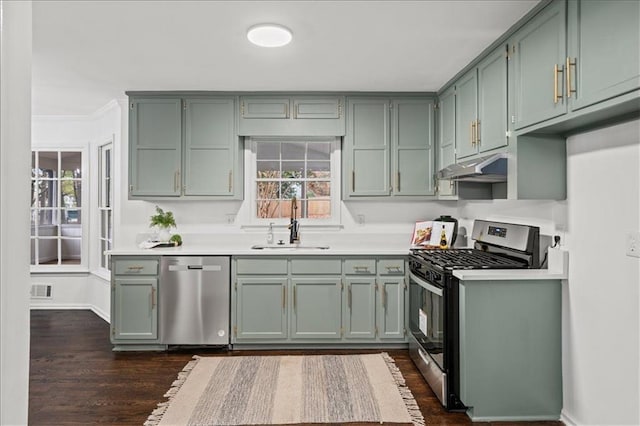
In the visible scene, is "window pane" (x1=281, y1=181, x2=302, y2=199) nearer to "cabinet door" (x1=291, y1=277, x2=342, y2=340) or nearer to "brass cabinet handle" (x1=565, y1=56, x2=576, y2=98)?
"cabinet door" (x1=291, y1=277, x2=342, y2=340)

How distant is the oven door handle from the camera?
281 cm

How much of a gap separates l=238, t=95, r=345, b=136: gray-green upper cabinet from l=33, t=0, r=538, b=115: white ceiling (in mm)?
136

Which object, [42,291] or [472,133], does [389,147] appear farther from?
[42,291]

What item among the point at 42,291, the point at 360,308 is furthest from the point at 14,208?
the point at 42,291

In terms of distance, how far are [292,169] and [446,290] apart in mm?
2248

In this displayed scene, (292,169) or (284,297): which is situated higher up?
(292,169)

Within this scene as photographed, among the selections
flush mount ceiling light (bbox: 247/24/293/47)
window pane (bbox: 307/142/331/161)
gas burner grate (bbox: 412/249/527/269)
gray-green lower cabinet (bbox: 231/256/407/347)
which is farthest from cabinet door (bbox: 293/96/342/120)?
gas burner grate (bbox: 412/249/527/269)

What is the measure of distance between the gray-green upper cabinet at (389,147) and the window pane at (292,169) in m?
0.56

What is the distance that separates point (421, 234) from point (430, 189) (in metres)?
0.46

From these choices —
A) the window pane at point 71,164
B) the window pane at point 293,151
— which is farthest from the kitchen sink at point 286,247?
the window pane at point 71,164

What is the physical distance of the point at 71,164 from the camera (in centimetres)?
523

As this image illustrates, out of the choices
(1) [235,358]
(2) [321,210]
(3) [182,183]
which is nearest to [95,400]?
(1) [235,358]

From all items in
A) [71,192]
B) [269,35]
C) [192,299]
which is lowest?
[192,299]

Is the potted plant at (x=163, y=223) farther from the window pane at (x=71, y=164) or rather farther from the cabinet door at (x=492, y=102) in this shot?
the cabinet door at (x=492, y=102)
